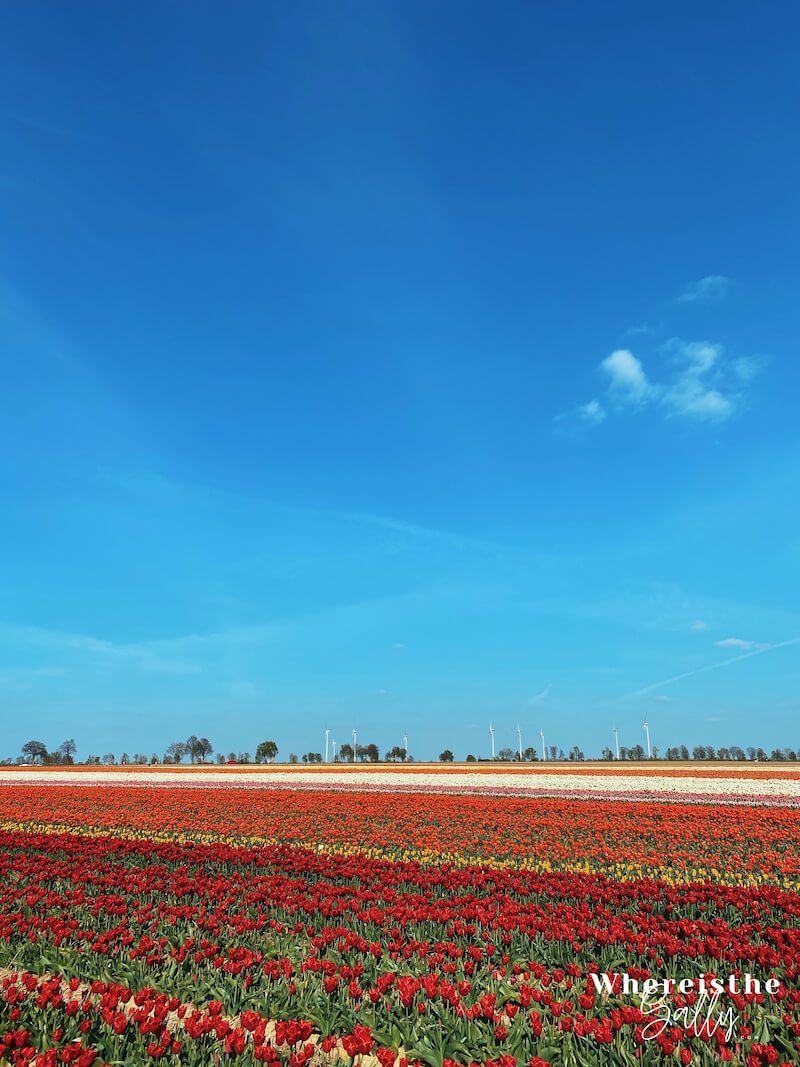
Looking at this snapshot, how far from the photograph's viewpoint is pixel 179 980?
22.2 feet

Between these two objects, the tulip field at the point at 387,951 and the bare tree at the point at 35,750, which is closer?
the tulip field at the point at 387,951

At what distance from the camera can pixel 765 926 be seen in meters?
8.59

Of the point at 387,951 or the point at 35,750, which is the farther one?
the point at 35,750

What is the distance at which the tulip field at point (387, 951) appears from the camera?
17.7 ft

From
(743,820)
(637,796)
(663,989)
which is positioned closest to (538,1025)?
(663,989)

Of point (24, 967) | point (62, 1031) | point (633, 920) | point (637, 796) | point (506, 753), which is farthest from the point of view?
point (506, 753)

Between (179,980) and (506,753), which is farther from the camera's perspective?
(506,753)

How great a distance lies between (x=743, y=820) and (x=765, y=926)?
12954mm

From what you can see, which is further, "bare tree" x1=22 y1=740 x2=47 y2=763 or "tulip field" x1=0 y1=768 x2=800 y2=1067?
"bare tree" x1=22 y1=740 x2=47 y2=763

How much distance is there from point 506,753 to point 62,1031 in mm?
112451

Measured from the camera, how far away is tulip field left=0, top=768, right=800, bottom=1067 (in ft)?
17.7

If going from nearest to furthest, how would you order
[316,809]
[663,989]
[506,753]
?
[663,989] < [316,809] < [506,753]

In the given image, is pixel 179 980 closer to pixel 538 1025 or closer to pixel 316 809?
pixel 538 1025

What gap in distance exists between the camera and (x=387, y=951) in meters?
7.63
